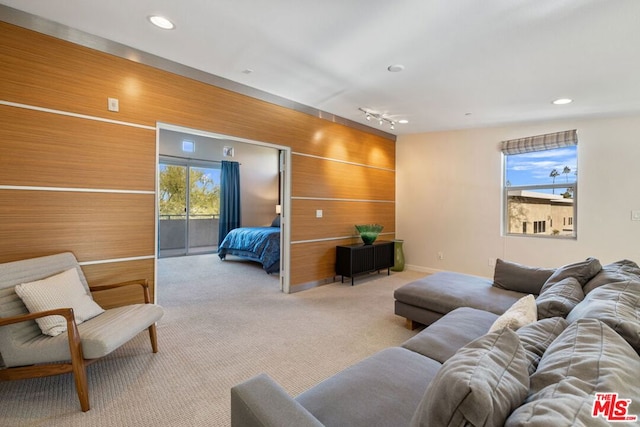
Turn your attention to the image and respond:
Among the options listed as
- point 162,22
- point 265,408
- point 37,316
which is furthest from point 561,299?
point 162,22

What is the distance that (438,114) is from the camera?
15.3ft

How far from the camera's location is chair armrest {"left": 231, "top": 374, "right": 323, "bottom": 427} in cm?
98

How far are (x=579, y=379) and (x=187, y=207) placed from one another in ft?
26.0

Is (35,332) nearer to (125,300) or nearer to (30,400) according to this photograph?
(30,400)

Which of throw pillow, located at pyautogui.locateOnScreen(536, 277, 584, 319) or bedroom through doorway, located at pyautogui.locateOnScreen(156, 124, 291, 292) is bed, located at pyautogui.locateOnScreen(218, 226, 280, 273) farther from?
throw pillow, located at pyautogui.locateOnScreen(536, 277, 584, 319)

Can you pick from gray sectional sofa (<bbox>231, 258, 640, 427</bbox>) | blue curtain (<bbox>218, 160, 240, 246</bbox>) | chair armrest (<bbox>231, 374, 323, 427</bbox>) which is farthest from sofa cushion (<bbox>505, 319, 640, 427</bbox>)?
blue curtain (<bbox>218, 160, 240, 246</bbox>)

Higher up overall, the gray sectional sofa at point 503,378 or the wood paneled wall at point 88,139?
the wood paneled wall at point 88,139

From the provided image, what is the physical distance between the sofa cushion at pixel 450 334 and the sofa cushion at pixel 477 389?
810 millimetres

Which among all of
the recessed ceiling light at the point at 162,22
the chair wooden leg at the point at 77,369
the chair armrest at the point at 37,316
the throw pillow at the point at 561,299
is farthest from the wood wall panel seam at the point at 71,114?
the throw pillow at the point at 561,299

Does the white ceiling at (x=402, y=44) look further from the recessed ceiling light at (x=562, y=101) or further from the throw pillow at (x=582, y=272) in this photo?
the throw pillow at (x=582, y=272)

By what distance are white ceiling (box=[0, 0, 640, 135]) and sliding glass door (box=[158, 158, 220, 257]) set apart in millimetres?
4606

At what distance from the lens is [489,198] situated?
519cm

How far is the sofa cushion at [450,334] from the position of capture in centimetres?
172

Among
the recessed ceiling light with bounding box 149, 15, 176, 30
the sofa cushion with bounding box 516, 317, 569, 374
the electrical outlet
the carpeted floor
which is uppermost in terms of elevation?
Answer: the recessed ceiling light with bounding box 149, 15, 176, 30
